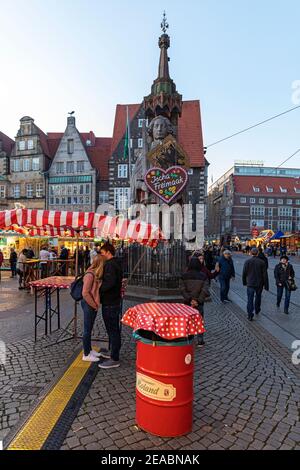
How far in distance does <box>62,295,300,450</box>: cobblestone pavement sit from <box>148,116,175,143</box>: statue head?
825cm

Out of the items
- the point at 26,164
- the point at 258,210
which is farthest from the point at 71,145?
the point at 258,210

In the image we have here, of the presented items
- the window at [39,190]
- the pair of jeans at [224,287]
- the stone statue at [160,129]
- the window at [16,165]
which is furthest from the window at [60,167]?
the pair of jeans at [224,287]

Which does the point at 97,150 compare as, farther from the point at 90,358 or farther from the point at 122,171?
the point at 90,358

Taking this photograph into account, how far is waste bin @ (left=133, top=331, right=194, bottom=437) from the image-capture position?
3.00m

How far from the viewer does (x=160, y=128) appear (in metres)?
11.9

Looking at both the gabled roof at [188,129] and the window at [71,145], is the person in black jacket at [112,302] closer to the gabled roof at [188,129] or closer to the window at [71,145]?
the gabled roof at [188,129]

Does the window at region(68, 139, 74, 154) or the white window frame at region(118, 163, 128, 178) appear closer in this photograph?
the white window frame at region(118, 163, 128, 178)

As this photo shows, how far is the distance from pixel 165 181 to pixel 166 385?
7.83 m

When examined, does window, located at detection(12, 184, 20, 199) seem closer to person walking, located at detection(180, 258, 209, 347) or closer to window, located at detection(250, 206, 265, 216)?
person walking, located at detection(180, 258, 209, 347)

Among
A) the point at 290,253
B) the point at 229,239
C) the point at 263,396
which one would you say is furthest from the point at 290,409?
the point at 229,239

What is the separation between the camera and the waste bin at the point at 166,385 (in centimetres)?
300

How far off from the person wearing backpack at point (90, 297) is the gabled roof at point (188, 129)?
34142 millimetres

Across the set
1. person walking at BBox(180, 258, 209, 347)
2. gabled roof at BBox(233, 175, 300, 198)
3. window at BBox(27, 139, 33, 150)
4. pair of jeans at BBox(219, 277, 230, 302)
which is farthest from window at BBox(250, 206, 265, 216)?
person walking at BBox(180, 258, 209, 347)
